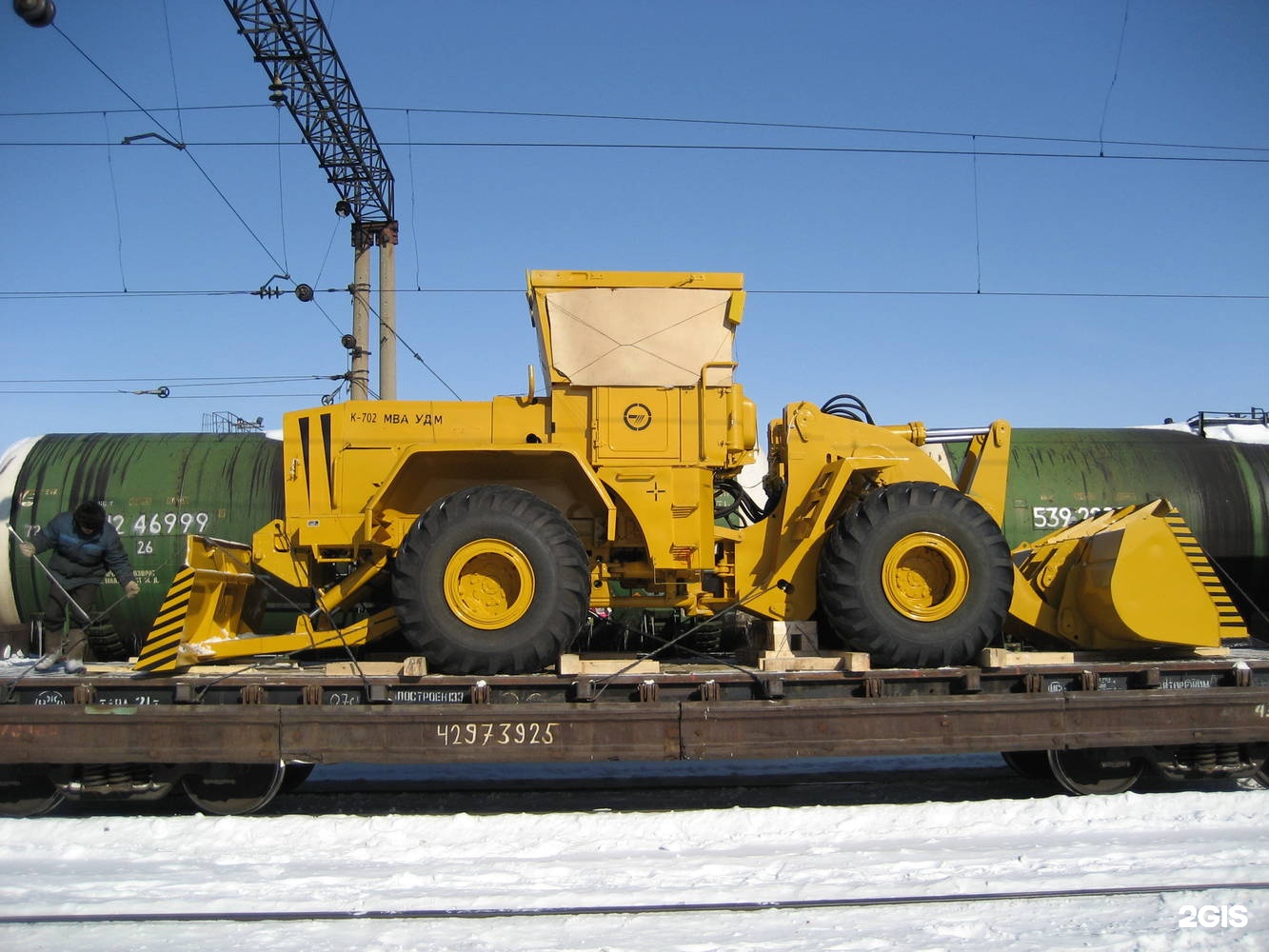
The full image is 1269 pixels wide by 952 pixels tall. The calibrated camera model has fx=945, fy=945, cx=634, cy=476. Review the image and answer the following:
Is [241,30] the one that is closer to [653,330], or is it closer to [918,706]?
[653,330]

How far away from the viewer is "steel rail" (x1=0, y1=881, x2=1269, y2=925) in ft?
15.3

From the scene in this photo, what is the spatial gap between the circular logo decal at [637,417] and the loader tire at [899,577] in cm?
152

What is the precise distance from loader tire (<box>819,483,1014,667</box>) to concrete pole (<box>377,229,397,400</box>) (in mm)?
16984

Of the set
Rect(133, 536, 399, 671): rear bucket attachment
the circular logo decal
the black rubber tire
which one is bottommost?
the black rubber tire

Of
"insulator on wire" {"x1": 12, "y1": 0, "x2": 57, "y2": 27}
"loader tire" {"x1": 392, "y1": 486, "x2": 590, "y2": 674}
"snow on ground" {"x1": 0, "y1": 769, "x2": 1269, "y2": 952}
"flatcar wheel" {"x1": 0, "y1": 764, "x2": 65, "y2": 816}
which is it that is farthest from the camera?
"insulator on wire" {"x1": 12, "y1": 0, "x2": 57, "y2": 27}

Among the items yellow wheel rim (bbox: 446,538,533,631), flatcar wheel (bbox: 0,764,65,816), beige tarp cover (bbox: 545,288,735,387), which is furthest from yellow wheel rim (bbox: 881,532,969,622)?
flatcar wheel (bbox: 0,764,65,816)

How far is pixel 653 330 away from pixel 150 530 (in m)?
5.74

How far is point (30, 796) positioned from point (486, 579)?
3.54m

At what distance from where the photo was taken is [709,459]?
262 inches

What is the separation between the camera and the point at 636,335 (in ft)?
22.2

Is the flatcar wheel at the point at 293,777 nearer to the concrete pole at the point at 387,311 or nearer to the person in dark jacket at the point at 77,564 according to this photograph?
the person in dark jacket at the point at 77,564

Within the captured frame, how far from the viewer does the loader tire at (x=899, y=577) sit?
636 centimetres

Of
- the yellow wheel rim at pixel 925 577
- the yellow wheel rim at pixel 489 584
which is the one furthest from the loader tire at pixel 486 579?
the yellow wheel rim at pixel 925 577

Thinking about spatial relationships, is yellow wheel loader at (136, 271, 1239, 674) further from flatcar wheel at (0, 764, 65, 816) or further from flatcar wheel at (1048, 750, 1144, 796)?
flatcar wheel at (0, 764, 65, 816)
